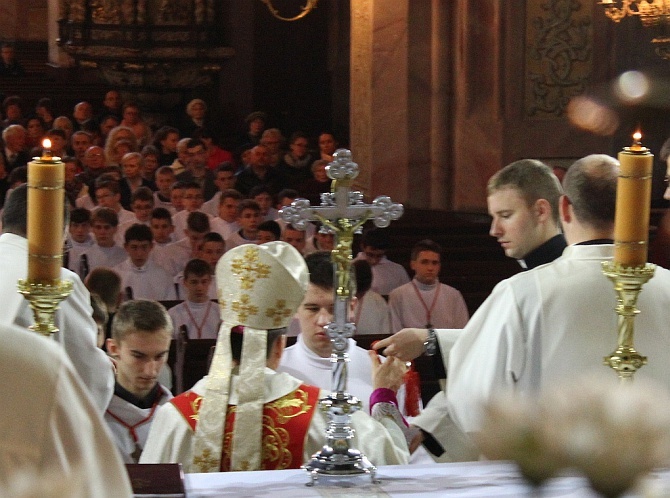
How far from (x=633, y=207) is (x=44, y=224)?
1244mm

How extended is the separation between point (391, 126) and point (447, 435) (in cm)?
929

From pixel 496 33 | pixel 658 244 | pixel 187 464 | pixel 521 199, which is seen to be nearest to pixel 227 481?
pixel 187 464

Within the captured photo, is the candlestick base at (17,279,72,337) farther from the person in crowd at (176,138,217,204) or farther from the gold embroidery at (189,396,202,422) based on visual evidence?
the person in crowd at (176,138,217,204)

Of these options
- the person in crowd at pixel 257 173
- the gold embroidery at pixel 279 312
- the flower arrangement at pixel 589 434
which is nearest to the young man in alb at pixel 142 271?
the person in crowd at pixel 257 173

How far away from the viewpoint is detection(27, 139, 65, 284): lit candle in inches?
102

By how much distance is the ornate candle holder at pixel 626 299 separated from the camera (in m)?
2.88

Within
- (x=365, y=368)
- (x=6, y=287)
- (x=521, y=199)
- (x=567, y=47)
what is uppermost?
(x=567, y=47)

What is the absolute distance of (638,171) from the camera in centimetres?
286

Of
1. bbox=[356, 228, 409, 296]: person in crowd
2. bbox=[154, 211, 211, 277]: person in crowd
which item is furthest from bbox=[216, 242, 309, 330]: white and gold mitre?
bbox=[154, 211, 211, 277]: person in crowd

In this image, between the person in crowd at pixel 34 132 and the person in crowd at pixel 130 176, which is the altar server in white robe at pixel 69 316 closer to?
the person in crowd at pixel 130 176

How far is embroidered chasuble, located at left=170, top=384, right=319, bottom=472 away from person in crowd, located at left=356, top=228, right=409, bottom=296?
254 inches

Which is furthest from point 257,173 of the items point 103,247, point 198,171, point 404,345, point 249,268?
point 249,268

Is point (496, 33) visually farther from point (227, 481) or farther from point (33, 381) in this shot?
point (33, 381)

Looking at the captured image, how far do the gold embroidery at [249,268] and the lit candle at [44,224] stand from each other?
2.65 feet
